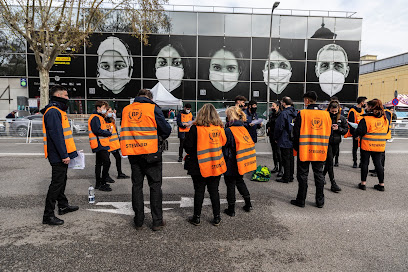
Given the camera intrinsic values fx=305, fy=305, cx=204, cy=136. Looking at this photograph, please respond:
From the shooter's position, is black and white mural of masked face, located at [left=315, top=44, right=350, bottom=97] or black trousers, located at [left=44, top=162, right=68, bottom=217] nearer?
black trousers, located at [left=44, top=162, right=68, bottom=217]

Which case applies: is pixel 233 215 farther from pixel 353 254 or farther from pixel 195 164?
pixel 353 254

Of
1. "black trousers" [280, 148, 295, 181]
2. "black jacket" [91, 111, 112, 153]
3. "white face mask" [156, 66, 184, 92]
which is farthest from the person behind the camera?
"white face mask" [156, 66, 184, 92]

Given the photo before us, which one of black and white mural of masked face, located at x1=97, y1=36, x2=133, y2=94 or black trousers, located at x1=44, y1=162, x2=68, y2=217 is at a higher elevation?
black and white mural of masked face, located at x1=97, y1=36, x2=133, y2=94

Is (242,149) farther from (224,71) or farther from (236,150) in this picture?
(224,71)

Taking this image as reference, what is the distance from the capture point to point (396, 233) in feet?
13.4

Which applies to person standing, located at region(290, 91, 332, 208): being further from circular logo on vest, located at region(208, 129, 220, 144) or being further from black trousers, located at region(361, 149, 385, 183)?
black trousers, located at region(361, 149, 385, 183)

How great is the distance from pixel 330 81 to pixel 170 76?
45.7 ft

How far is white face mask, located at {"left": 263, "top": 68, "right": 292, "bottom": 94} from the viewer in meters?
26.3

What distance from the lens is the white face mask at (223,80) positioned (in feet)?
85.3

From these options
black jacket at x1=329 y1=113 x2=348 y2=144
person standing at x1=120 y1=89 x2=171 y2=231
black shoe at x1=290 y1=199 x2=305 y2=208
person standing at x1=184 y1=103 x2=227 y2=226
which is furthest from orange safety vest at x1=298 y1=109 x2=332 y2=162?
person standing at x1=120 y1=89 x2=171 y2=231

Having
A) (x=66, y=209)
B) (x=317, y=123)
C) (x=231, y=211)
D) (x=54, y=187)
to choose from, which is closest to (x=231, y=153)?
(x=231, y=211)

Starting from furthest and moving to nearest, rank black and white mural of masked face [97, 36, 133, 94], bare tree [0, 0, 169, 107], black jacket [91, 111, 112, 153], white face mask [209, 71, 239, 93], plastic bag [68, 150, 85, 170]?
1. white face mask [209, 71, 239, 93]
2. black and white mural of masked face [97, 36, 133, 94]
3. bare tree [0, 0, 169, 107]
4. black jacket [91, 111, 112, 153]
5. plastic bag [68, 150, 85, 170]

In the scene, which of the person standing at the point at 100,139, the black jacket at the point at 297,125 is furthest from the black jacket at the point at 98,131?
the black jacket at the point at 297,125

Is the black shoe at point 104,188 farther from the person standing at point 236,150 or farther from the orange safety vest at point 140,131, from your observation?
the person standing at point 236,150
